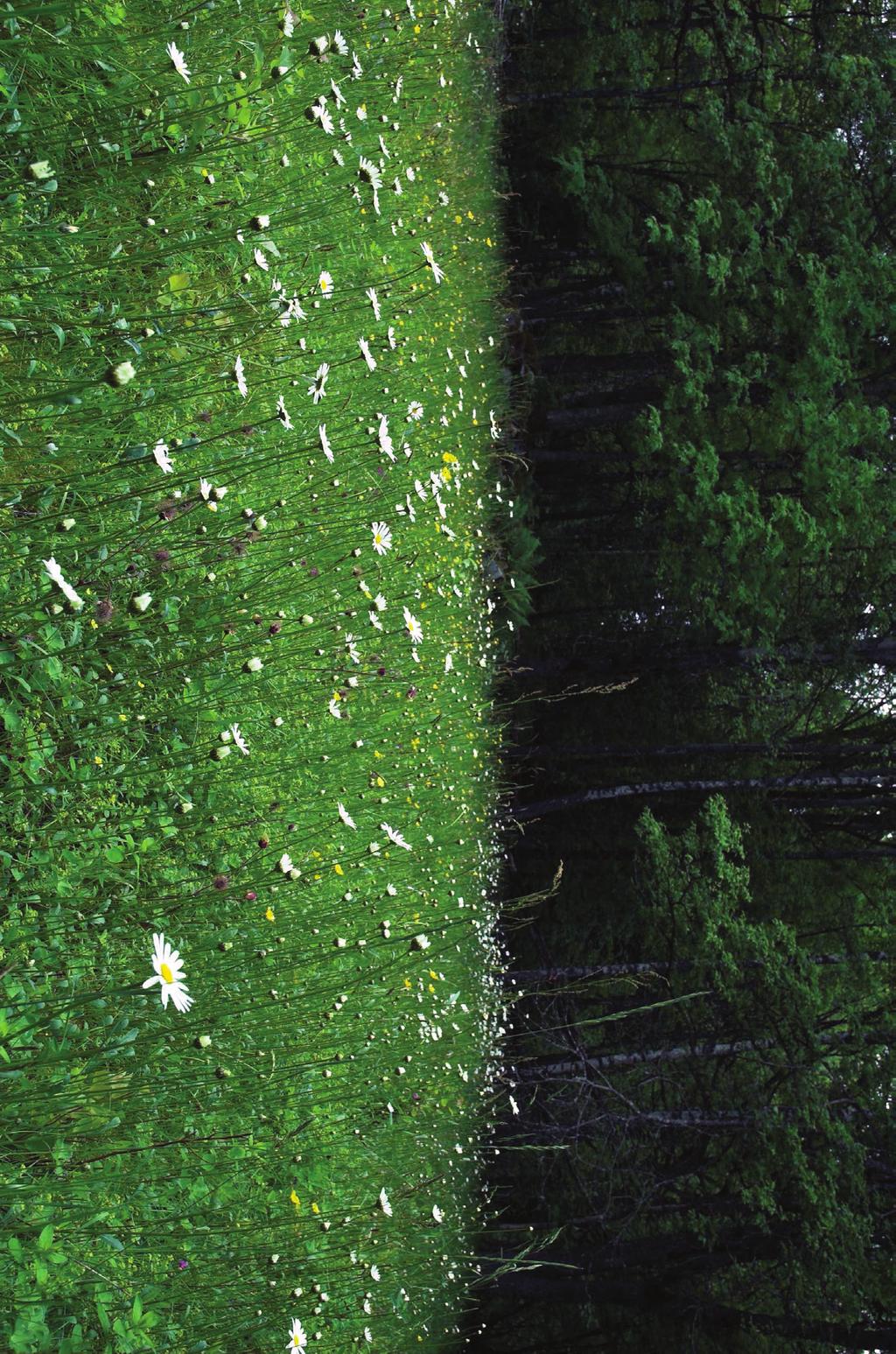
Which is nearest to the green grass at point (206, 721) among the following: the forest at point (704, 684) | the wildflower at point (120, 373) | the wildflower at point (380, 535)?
the wildflower at point (120, 373)

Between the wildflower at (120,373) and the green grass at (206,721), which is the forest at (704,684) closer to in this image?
the green grass at (206,721)

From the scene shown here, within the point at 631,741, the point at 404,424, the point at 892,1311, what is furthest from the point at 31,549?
the point at 631,741

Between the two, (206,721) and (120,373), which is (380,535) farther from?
(120,373)

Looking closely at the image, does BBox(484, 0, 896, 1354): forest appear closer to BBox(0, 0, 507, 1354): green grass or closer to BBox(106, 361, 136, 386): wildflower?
BBox(0, 0, 507, 1354): green grass

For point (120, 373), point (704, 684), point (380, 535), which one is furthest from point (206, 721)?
point (704, 684)

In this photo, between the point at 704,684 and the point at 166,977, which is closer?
the point at 166,977
